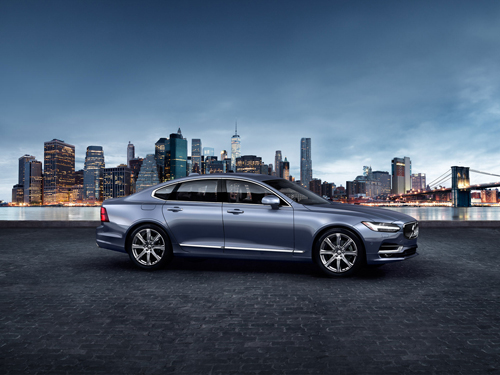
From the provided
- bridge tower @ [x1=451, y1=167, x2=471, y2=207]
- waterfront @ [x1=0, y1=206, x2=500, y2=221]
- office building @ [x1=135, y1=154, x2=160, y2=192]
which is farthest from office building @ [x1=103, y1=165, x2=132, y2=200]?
bridge tower @ [x1=451, y1=167, x2=471, y2=207]

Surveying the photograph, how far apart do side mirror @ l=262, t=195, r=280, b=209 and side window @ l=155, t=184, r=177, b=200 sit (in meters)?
1.78

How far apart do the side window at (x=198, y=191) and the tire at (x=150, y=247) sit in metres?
0.70

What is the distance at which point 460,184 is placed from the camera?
335ft

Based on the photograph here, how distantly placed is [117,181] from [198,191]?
196 meters

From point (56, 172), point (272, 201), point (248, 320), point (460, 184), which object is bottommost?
point (248, 320)

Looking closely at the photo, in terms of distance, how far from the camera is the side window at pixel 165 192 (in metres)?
6.12

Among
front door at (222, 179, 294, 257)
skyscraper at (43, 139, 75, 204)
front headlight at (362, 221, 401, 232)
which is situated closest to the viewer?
front headlight at (362, 221, 401, 232)

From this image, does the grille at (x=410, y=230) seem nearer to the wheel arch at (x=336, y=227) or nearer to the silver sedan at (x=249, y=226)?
the silver sedan at (x=249, y=226)

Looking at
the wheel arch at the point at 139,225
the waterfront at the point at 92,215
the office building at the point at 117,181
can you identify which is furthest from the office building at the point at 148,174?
the wheel arch at the point at 139,225

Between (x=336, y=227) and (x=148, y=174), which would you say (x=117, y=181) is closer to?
(x=148, y=174)

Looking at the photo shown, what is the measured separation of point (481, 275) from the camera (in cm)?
559

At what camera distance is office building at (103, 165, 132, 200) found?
188 metres

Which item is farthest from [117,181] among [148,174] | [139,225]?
[139,225]

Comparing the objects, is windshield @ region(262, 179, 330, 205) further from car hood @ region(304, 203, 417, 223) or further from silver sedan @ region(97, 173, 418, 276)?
car hood @ region(304, 203, 417, 223)
